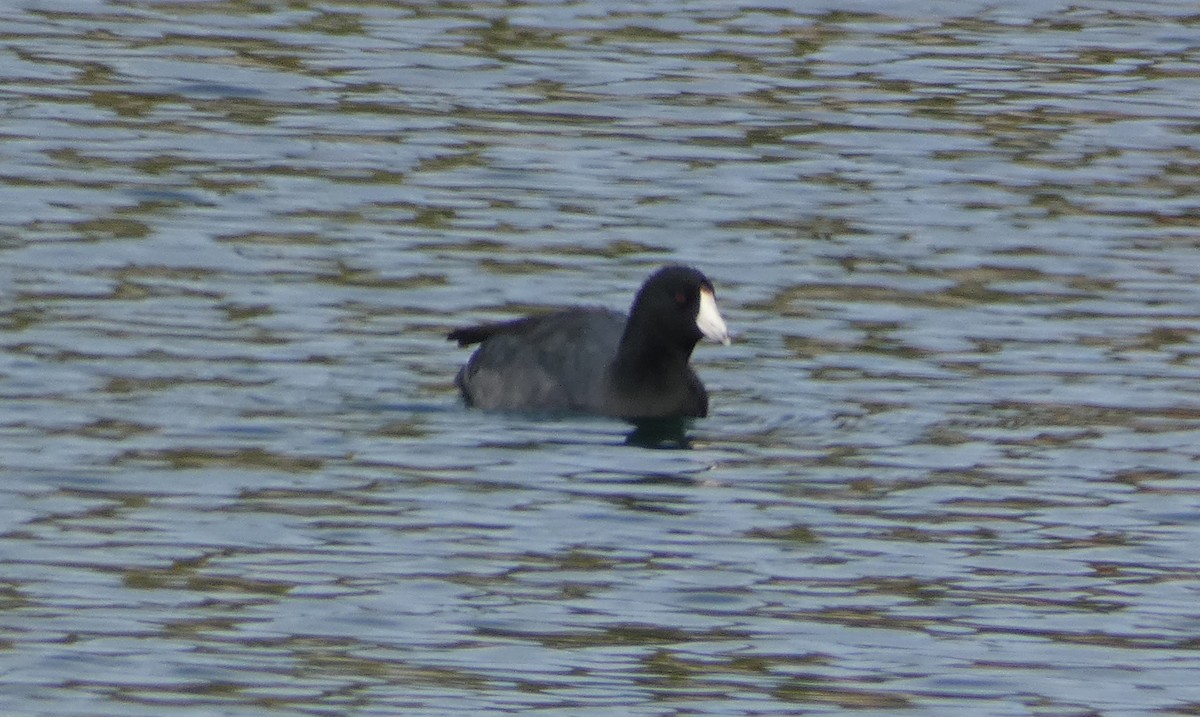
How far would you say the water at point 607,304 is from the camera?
8.57 meters

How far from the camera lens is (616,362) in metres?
12.5

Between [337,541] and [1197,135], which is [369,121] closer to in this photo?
[1197,135]

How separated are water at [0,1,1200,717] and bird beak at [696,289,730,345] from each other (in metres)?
0.38

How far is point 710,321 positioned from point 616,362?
0.48m

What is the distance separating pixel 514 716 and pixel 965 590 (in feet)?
6.58

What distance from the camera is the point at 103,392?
1188 cm

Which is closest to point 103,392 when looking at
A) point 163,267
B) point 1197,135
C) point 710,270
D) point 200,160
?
point 163,267

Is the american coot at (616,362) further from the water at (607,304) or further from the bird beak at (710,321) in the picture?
the water at (607,304)

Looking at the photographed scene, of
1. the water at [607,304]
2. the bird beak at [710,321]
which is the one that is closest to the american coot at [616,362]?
the bird beak at [710,321]

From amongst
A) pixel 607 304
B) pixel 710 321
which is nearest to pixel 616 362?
pixel 710 321

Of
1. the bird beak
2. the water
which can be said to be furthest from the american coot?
the water

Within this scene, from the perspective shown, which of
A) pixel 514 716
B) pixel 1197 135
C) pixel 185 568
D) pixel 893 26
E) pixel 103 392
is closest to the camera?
pixel 514 716

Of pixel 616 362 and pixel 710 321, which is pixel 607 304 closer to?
pixel 616 362

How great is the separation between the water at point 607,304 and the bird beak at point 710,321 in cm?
38
